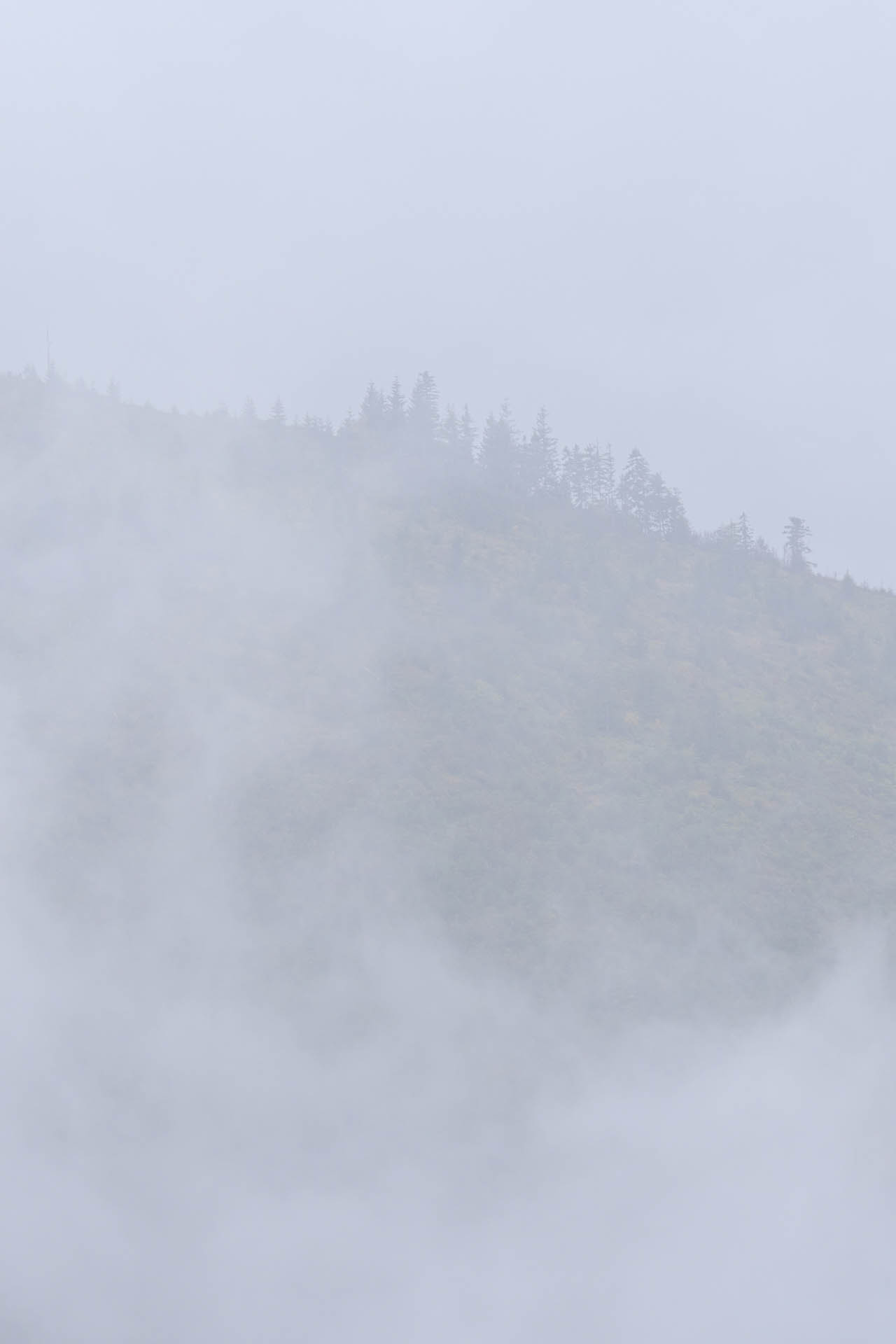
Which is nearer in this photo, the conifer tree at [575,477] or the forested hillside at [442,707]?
the forested hillside at [442,707]

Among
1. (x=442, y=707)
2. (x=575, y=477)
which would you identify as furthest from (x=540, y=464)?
(x=442, y=707)

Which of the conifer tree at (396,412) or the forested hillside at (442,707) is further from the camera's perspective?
the conifer tree at (396,412)

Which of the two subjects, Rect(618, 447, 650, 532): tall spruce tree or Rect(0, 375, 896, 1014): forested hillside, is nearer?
Rect(0, 375, 896, 1014): forested hillside

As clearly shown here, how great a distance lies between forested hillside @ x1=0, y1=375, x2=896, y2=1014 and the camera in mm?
31125

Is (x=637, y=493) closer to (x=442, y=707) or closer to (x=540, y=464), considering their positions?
(x=540, y=464)

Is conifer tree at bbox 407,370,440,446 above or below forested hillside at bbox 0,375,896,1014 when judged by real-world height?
above

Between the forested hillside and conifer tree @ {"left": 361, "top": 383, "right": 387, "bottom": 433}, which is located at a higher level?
conifer tree @ {"left": 361, "top": 383, "right": 387, "bottom": 433}

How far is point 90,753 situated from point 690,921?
56.6ft

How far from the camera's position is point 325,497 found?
52.8 metres

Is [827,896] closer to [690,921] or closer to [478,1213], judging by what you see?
[690,921]

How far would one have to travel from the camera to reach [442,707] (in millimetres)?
38500

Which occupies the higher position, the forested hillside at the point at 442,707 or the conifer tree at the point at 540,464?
the conifer tree at the point at 540,464

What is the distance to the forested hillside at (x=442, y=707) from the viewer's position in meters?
31.1

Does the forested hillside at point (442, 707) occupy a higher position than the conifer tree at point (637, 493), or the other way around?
the conifer tree at point (637, 493)
